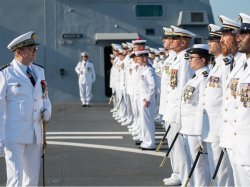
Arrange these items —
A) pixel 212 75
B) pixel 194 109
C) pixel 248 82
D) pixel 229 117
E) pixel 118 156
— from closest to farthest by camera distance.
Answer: pixel 248 82, pixel 229 117, pixel 212 75, pixel 194 109, pixel 118 156

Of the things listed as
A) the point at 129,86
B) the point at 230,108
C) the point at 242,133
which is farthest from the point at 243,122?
the point at 129,86

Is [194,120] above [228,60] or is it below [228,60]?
below

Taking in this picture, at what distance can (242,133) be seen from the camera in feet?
17.2

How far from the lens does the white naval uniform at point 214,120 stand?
659 cm

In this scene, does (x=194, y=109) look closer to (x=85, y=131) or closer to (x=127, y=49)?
(x=85, y=131)

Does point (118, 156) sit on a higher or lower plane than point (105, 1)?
lower

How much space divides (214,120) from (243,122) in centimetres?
150

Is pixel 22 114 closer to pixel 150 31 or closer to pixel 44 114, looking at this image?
pixel 44 114

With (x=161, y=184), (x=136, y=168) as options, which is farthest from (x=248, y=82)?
(x=136, y=168)

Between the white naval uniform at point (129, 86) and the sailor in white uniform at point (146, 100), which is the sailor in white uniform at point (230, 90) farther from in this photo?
the white naval uniform at point (129, 86)

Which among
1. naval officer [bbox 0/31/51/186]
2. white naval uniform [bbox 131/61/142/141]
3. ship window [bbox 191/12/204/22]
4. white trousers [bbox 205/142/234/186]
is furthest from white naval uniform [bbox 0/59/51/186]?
ship window [bbox 191/12/204/22]

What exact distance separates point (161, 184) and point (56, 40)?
51.5 feet

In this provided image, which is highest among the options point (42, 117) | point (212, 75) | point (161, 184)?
point (212, 75)

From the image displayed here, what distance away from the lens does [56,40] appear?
78.7 feet
